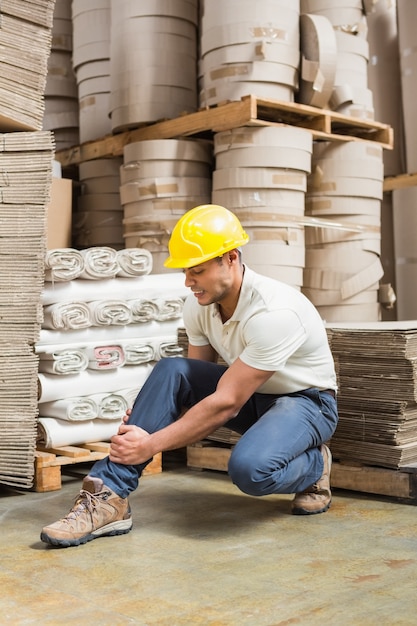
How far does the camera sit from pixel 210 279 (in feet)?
11.3

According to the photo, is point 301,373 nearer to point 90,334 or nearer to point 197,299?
point 197,299

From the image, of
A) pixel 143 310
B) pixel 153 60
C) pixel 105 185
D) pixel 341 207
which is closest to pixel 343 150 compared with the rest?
pixel 341 207

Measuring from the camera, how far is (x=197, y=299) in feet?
11.8

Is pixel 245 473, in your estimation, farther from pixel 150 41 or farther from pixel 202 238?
pixel 150 41

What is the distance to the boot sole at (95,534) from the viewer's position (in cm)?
321

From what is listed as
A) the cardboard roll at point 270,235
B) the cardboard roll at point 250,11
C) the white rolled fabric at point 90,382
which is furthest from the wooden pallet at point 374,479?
the cardboard roll at point 250,11

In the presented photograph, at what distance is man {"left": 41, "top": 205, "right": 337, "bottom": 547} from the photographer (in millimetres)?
3346

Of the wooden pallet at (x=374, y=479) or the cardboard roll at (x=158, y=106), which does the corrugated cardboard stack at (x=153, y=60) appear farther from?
the wooden pallet at (x=374, y=479)

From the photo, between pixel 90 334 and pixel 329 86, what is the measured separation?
2235 mm

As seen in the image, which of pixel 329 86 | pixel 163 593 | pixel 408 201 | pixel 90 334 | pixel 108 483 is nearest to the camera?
pixel 163 593

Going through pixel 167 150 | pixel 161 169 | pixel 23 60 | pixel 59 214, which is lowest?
pixel 59 214

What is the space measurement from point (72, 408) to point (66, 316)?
49 centimetres

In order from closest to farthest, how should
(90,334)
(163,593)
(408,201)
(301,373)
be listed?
1. (163,593)
2. (301,373)
3. (90,334)
4. (408,201)

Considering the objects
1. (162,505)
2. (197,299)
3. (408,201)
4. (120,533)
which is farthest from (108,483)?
(408,201)
